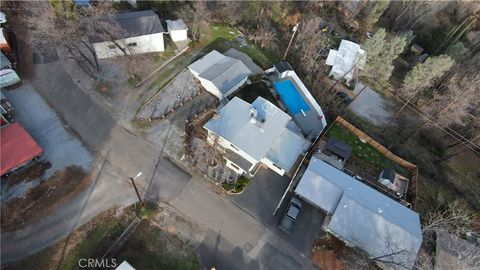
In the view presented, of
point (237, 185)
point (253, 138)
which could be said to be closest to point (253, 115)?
point (253, 138)

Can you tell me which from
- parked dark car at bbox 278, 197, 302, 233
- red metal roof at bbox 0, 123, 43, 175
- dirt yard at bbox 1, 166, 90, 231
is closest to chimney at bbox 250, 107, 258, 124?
parked dark car at bbox 278, 197, 302, 233

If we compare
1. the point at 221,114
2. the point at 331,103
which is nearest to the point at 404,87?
the point at 331,103

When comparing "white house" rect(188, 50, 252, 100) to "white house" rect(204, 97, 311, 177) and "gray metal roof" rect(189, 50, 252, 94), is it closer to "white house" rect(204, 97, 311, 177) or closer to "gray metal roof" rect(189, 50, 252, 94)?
"gray metal roof" rect(189, 50, 252, 94)

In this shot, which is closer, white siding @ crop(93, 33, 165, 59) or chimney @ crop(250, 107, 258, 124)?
chimney @ crop(250, 107, 258, 124)

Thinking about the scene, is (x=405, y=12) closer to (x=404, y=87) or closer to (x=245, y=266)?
(x=404, y=87)

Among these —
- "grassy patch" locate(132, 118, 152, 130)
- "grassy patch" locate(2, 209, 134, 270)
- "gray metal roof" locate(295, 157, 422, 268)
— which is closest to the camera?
"grassy patch" locate(2, 209, 134, 270)

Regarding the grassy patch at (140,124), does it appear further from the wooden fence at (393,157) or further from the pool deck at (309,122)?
the wooden fence at (393,157)
